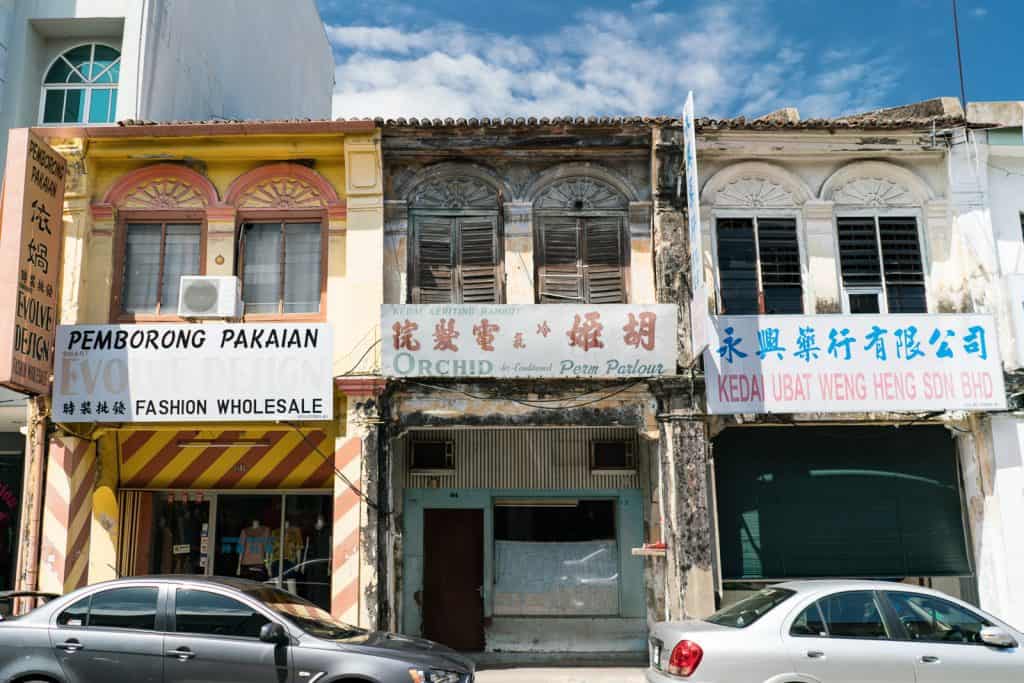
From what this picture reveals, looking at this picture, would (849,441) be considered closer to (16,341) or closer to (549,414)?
(549,414)

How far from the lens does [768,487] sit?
40.2ft

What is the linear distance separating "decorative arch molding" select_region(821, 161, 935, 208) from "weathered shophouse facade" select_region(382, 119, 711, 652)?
9.24 ft

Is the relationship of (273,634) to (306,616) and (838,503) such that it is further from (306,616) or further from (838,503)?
(838,503)

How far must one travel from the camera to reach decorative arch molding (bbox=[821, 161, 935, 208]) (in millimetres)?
12680

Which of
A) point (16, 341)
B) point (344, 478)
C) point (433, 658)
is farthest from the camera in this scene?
point (344, 478)

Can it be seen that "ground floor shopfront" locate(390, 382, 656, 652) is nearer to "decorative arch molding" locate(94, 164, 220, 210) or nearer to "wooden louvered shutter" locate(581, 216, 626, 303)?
"wooden louvered shutter" locate(581, 216, 626, 303)

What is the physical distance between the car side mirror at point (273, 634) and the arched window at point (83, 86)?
36.4 ft

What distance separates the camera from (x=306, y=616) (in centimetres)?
821

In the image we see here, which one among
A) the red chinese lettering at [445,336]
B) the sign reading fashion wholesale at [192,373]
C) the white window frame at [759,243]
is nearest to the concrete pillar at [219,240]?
the sign reading fashion wholesale at [192,373]

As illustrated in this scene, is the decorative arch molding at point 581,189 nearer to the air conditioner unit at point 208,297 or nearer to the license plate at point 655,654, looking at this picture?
the air conditioner unit at point 208,297

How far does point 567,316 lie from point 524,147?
261cm

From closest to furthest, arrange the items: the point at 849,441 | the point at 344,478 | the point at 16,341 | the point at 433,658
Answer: the point at 433,658 → the point at 16,341 → the point at 344,478 → the point at 849,441

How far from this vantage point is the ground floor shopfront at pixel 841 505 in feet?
39.3

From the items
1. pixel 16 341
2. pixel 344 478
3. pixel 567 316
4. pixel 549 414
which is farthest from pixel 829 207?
pixel 16 341
